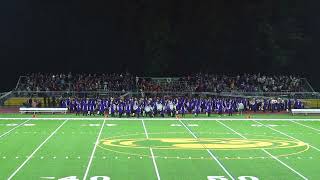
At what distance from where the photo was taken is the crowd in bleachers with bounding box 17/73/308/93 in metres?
36.7

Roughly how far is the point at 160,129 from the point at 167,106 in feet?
22.0

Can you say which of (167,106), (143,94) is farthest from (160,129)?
(143,94)

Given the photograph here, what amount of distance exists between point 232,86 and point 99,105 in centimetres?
1072

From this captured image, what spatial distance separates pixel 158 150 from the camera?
665 inches

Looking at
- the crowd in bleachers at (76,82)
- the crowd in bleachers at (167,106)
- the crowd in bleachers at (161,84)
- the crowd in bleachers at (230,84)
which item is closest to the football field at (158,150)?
the crowd in bleachers at (167,106)

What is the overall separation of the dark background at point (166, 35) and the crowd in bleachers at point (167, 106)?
7992 millimetres

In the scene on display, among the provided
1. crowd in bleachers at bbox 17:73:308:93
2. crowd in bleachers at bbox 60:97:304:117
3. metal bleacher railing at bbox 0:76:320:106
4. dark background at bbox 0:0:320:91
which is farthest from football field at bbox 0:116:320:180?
dark background at bbox 0:0:320:91

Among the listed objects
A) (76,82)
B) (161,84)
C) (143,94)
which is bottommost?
(143,94)

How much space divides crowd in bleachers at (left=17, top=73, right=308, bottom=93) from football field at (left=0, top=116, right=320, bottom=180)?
423 inches

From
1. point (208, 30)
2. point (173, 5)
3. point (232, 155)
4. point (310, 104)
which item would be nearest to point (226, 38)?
point (208, 30)

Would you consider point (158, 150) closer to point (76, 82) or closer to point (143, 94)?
point (143, 94)

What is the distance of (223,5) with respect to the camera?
41.6m

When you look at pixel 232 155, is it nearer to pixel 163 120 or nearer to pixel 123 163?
pixel 123 163

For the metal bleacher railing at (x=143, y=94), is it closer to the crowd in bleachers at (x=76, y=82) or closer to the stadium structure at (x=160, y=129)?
the stadium structure at (x=160, y=129)
